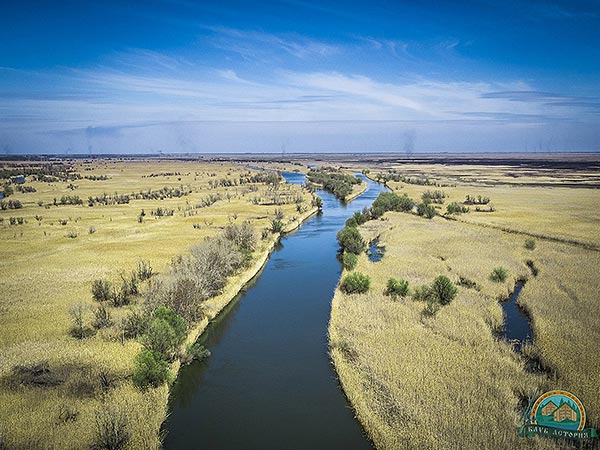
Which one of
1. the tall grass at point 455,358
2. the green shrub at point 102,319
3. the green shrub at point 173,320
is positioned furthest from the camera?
the green shrub at point 102,319

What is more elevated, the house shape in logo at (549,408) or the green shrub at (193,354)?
the house shape in logo at (549,408)

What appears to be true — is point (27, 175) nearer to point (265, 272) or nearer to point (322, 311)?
point (265, 272)

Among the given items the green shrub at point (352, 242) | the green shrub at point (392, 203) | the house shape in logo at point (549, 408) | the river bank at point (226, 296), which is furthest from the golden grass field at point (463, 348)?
the green shrub at point (392, 203)

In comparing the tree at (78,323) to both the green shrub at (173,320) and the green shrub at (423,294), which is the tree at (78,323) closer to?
the green shrub at (173,320)

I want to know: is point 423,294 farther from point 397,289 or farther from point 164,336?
point 164,336

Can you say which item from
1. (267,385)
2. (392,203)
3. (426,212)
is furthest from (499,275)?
(392,203)

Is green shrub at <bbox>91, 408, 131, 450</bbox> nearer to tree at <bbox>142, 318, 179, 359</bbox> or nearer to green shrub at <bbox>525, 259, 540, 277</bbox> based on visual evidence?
tree at <bbox>142, 318, 179, 359</bbox>
